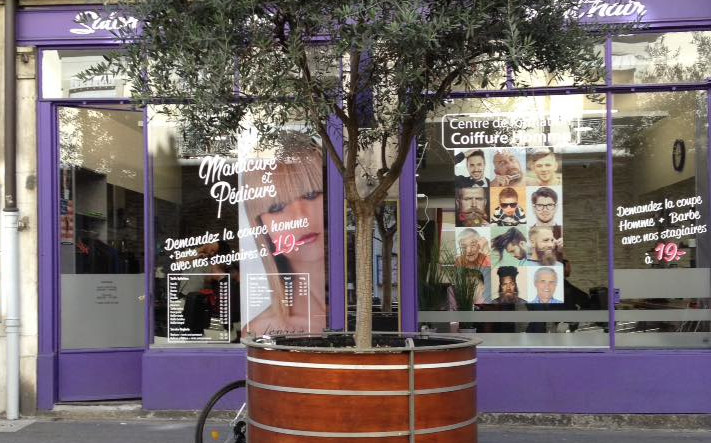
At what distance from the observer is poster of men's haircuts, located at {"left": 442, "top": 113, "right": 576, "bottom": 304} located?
735cm

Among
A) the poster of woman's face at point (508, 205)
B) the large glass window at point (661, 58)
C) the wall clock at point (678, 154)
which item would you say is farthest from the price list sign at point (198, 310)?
the wall clock at point (678, 154)

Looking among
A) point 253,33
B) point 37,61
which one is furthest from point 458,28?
point 37,61

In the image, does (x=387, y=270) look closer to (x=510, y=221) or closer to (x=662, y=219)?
(x=510, y=221)

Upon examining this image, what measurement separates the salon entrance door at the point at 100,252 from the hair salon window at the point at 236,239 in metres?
0.65

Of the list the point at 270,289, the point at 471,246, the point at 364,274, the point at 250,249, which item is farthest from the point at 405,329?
the point at 364,274

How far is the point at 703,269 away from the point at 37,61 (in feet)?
22.8

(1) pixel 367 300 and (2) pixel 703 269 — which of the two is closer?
(1) pixel 367 300

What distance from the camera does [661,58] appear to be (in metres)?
7.19

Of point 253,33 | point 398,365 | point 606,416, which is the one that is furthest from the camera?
point 606,416

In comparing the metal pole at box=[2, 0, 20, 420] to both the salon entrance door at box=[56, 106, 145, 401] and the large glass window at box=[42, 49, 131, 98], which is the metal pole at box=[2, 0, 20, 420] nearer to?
the large glass window at box=[42, 49, 131, 98]

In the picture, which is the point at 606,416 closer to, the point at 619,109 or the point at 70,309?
the point at 619,109

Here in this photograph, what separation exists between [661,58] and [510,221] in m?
2.16

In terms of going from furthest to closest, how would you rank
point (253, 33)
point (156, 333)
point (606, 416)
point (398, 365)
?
1. point (156, 333)
2. point (606, 416)
3. point (253, 33)
4. point (398, 365)

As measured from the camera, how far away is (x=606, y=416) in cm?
694
